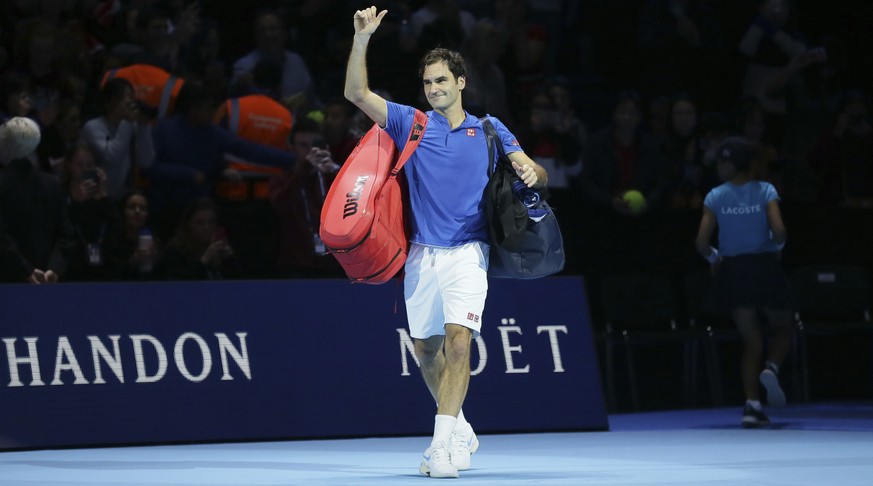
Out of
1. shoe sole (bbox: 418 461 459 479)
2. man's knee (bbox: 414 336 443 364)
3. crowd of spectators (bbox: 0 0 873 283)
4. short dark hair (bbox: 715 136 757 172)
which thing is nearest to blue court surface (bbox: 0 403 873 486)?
shoe sole (bbox: 418 461 459 479)

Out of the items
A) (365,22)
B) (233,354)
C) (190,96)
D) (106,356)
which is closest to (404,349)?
(233,354)

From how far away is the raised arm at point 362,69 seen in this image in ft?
25.9

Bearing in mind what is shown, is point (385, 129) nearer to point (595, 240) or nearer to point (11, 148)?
point (11, 148)

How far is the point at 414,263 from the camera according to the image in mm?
8523

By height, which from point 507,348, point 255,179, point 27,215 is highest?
point 255,179

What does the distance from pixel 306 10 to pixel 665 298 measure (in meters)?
4.90

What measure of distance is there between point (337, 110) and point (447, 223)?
174 inches

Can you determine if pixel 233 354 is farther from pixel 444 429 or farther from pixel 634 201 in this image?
pixel 634 201

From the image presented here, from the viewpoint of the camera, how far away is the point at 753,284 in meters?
11.6

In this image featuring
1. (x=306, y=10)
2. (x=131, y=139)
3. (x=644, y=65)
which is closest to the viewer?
(x=131, y=139)

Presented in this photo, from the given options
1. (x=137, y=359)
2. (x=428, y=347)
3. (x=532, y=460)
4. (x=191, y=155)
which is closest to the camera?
(x=428, y=347)

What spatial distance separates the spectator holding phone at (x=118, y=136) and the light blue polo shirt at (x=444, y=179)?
419 cm

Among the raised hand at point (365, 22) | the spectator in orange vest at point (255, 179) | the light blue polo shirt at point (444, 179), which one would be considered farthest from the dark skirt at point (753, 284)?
the raised hand at point (365, 22)

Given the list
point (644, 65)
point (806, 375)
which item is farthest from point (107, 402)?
point (644, 65)
